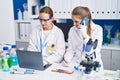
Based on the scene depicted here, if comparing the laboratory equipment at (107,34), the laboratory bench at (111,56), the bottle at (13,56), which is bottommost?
the laboratory bench at (111,56)

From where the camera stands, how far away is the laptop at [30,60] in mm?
1763

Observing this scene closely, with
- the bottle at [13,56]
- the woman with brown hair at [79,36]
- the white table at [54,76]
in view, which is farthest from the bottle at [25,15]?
the white table at [54,76]

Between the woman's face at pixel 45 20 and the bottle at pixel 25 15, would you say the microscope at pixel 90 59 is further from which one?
the bottle at pixel 25 15

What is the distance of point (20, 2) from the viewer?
3.56m

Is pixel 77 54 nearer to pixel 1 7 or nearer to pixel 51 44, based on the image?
pixel 51 44

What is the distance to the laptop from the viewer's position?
5.78 ft

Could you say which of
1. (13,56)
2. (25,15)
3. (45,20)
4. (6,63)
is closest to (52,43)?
(45,20)

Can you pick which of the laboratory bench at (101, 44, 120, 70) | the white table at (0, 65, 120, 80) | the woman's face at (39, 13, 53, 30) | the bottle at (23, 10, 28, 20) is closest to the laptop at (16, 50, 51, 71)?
the white table at (0, 65, 120, 80)

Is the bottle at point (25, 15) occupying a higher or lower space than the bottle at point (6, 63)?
higher

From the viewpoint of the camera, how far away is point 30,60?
1812mm

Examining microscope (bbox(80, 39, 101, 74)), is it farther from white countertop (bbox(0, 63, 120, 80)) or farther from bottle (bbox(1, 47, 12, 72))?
bottle (bbox(1, 47, 12, 72))

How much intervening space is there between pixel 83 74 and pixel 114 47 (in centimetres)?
118

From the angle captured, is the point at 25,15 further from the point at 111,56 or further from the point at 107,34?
the point at 111,56

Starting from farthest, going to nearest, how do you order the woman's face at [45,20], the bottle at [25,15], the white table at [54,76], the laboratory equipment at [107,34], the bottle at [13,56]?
the bottle at [25,15] < the laboratory equipment at [107,34] < the woman's face at [45,20] < the bottle at [13,56] < the white table at [54,76]
